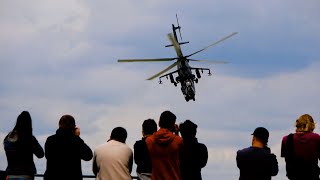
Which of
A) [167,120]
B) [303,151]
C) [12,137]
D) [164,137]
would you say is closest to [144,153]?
[164,137]

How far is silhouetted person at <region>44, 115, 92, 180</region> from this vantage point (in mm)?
8023

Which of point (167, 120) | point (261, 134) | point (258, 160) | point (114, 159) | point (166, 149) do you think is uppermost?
point (167, 120)

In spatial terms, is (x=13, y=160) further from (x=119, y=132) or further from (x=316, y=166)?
(x=316, y=166)

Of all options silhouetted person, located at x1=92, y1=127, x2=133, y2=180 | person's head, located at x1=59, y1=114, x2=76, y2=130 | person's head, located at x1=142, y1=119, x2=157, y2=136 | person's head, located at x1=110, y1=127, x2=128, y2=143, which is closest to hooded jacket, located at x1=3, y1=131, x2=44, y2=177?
person's head, located at x1=59, y1=114, x2=76, y2=130

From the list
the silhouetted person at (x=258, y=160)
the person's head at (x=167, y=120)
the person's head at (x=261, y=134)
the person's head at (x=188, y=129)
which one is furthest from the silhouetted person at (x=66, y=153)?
the person's head at (x=261, y=134)

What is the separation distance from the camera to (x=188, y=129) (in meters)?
7.97

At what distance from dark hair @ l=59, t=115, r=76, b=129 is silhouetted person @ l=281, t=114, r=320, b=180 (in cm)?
334

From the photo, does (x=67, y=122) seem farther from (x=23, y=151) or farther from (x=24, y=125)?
(x=23, y=151)

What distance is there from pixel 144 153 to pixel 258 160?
1.72m

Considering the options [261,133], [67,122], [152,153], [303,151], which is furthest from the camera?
[303,151]

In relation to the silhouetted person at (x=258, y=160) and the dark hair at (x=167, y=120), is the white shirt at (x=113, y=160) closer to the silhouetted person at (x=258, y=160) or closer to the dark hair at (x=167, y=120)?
the dark hair at (x=167, y=120)

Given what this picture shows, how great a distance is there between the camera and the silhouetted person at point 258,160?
7801 millimetres

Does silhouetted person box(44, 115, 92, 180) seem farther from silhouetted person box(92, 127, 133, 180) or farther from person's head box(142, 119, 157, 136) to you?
person's head box(142, 119, 157, 136)

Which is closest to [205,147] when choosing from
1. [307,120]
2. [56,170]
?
[307,120]
